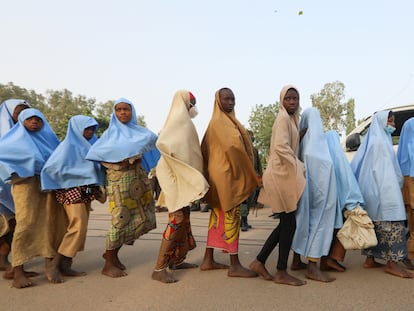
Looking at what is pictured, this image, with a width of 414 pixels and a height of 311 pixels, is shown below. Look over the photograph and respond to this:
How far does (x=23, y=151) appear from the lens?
3.56 m

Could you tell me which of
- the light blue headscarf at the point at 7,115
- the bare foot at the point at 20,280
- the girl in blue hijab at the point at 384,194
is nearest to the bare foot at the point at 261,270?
the girl in blue hijab at the point at 384,194

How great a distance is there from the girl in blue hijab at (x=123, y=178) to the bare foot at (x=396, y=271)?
8.33 feet

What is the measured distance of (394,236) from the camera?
3.52 m

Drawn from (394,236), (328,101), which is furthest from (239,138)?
(328,101)

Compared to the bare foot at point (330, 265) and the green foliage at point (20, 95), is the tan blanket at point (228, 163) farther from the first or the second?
the green foliage at point (20, 95)

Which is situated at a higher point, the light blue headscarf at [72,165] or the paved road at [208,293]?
the light blue headscarf at [72,165]

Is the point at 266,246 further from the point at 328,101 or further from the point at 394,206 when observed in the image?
the point at 328,101

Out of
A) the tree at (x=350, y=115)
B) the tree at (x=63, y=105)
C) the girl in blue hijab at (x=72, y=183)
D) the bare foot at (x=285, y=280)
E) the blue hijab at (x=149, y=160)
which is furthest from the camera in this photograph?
the tree at (x=63, y=105)

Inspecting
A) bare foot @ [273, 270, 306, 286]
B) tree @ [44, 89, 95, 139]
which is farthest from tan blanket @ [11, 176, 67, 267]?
tree @ [44, 89, 95, 139]

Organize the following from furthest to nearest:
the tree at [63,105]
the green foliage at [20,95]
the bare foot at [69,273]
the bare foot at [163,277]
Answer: the tree at [63,105] < the green foliage at [20,95] < the bare foot at [69,273] < the bare foot at [163,277]

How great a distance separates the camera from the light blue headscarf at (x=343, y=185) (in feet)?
11.6

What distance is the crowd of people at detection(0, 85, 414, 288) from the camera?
3479 millimetres

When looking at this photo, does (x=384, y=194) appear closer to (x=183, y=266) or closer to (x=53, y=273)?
(x=183, y=266)

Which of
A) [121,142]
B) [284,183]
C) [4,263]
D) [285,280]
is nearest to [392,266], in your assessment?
[285,280]
